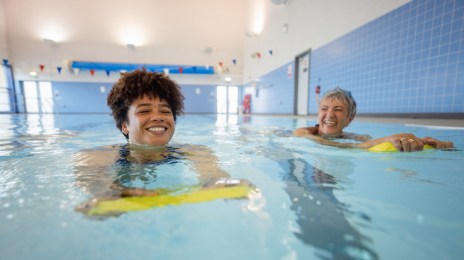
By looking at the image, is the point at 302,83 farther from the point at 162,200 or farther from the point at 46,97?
the point at 46,97

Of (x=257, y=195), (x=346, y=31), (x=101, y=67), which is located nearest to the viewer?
(x=257, y=195)

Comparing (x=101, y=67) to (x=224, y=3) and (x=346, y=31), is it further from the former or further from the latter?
(x=346, y=31)

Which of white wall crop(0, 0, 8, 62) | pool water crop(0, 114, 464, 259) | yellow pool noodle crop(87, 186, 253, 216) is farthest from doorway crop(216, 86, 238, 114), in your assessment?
yellow pool noodle crop(87, 186, 253, 216)

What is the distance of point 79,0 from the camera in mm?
14461

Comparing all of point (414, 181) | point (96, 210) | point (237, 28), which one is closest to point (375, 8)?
point (414, 181)

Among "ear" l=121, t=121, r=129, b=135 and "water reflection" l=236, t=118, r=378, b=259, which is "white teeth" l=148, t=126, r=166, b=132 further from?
"water reflection" l=236, t=118, r=378, b=259

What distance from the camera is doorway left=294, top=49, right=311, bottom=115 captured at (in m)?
8.27

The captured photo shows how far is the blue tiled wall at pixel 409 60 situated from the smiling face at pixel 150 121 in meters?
4.42

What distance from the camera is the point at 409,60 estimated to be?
176 inches

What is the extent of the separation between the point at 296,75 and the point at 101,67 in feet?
37.5

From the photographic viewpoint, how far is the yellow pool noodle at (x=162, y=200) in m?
0.86

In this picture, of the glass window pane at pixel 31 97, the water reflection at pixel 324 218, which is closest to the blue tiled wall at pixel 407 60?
the water reflection at pixel 324 218

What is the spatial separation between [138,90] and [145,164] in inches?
25.3

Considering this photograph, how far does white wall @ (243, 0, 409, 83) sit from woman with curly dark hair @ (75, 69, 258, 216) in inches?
200
